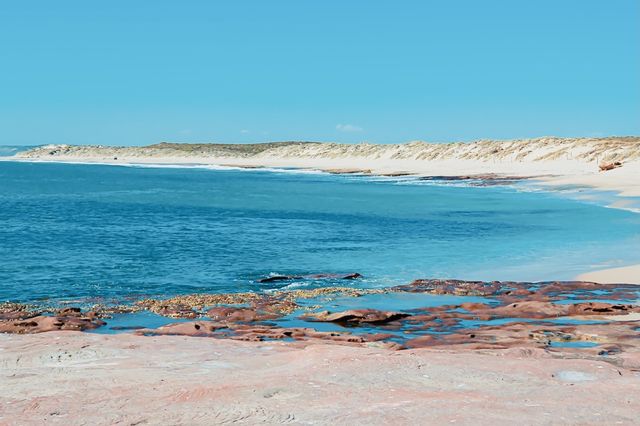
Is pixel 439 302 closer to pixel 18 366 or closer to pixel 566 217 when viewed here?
pixel 18 366

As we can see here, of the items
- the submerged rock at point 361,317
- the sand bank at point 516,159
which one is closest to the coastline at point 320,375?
the submerged rock at point 361,317

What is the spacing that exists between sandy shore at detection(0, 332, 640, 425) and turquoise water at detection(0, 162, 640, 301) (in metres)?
8.58

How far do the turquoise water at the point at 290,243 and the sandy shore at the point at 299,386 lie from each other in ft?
28.2

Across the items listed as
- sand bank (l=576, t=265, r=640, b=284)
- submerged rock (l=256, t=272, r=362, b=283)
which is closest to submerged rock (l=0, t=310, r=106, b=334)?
submerged rock (l=256, t=272, r=362, b=283)

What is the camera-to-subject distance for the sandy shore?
881 centimetres

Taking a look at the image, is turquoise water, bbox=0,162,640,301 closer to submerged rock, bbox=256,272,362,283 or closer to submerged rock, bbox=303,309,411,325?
→ submerged rock, bbox=256,272,362,283

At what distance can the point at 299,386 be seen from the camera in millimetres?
10000

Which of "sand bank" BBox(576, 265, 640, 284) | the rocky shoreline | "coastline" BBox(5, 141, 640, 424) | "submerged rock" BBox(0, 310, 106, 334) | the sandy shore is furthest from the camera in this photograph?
"sand bank" BBox(576, 265, 640, 284)

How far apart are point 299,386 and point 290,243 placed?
22018 millimetres

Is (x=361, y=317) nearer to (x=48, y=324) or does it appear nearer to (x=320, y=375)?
(x=320, y=375)

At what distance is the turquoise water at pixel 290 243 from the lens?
22.7 meters

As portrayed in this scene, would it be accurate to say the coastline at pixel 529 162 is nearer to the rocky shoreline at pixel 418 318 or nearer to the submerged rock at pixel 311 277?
the rocky shoreline at pixel 418 318

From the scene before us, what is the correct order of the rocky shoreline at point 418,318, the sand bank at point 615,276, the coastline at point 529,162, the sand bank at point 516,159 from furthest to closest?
the sand bank at point 516,159 → the coastline at point 529,162 → the sand bank at point 615,276 → the rocky shoreline at point 418,318

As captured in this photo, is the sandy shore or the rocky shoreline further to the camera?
the rocky shoreline
